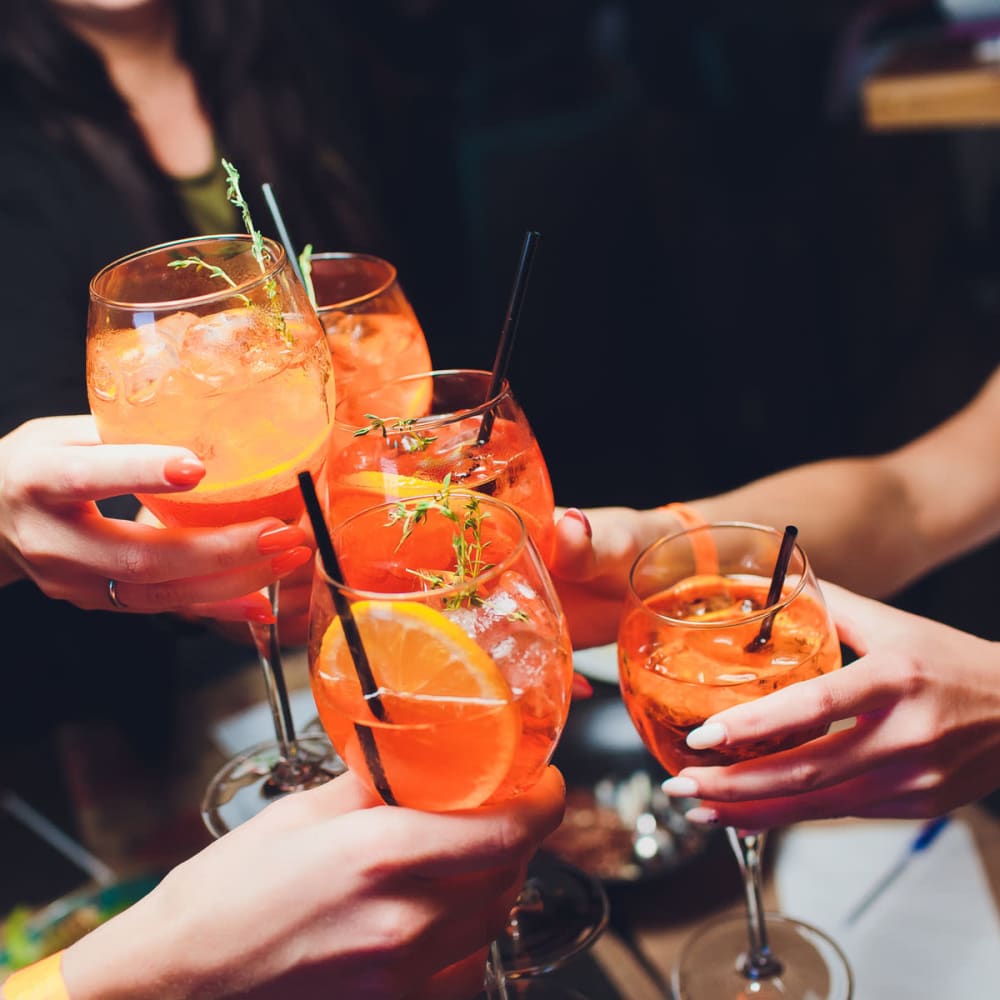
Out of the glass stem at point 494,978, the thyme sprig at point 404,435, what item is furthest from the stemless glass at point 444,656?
the glass stem at point 494,978

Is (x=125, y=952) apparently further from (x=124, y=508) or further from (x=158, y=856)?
(x=124, y=508)

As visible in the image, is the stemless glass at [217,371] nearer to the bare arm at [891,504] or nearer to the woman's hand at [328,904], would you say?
the woman's hand at [328,904]

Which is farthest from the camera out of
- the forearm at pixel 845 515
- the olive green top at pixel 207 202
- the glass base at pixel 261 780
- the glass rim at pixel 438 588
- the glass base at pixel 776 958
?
the olive green top at pixel 207 202

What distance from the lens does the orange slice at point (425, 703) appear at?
Result: 759 millimetres

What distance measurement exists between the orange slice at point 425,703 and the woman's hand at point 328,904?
0.10 ft

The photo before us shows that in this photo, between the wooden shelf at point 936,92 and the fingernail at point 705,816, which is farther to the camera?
the wooden shelf at point 936,92

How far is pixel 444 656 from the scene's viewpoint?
76cm

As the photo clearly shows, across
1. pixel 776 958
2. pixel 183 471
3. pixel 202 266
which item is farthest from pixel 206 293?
pixel 776 958

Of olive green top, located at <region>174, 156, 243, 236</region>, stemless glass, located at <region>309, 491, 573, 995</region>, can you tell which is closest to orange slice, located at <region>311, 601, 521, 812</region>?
stemless glass, located at <region>309, 491, 573, 995</region>

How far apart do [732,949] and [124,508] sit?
2.90 ft

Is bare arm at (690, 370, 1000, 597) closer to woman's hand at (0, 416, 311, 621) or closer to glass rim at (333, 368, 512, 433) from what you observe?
glass rim at (333, 368, 512, 433)

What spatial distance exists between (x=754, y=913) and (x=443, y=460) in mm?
538

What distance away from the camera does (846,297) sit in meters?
4.89

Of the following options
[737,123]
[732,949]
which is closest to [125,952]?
[732,949]
